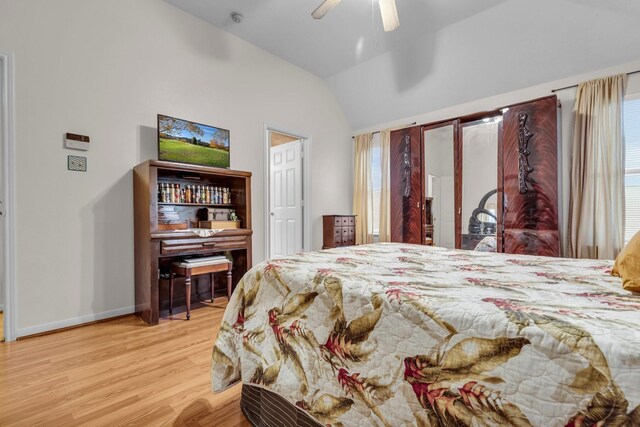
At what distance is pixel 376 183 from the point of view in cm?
498

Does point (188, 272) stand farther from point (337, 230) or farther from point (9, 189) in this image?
point (337, 230)

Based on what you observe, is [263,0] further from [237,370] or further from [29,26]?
[237,370]

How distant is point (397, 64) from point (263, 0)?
6.57ft

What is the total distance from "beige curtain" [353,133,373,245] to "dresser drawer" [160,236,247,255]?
2.34 meters

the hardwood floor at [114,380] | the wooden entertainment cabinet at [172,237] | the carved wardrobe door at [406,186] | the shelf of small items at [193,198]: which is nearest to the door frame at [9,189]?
the hardwood floor at [114,380]

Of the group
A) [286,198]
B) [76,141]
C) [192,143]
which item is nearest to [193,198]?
[192,143]

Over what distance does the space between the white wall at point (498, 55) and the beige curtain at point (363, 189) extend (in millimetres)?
590

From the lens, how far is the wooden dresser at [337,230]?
4.59 m

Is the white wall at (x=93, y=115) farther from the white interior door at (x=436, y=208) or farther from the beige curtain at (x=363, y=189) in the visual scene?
the white interior door at (x=436, y=208)

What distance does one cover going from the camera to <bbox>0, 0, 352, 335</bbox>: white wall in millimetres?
2342

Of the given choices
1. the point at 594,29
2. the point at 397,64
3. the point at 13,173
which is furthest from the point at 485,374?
the point at 397,64

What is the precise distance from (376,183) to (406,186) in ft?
2.61

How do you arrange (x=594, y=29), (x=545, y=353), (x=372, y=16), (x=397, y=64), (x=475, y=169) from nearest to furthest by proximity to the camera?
(x=545, y=353) < (x=594, y=29) < (x=372, y=16) < (x=475, y=169) < (x=397, y=64)

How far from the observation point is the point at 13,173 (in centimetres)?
226
